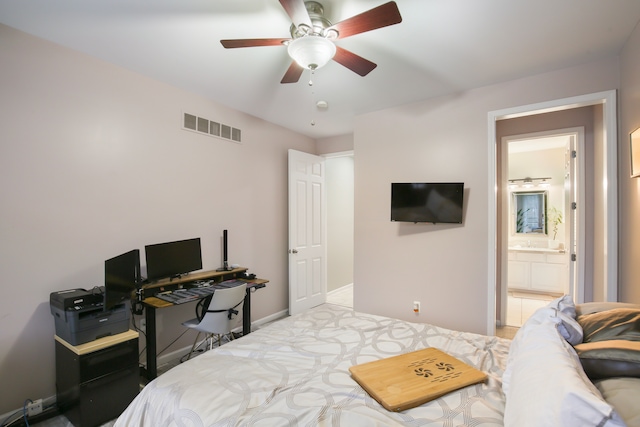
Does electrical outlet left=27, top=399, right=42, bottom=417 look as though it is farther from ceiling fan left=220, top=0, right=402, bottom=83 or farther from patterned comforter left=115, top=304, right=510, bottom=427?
ceiling fan left=220, top=0, right=402, bottom=83

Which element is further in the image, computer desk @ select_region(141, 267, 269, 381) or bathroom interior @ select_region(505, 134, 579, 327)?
bathroom interior @ select_region(505, 134, 579, 327)

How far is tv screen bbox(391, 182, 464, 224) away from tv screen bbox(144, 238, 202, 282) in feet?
7.06

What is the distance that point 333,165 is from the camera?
547cm

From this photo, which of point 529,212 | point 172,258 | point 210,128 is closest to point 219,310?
point 172,258

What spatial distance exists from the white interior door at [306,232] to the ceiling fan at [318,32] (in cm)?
231

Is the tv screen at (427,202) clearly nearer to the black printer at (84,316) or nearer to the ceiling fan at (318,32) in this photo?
the ceiling fan at (318,32)

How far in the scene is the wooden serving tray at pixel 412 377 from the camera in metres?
1.23

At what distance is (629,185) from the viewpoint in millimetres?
2191

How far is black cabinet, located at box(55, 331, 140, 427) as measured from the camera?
195 centimetres

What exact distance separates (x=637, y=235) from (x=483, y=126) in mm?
1490

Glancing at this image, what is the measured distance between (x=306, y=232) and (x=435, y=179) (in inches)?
78.8

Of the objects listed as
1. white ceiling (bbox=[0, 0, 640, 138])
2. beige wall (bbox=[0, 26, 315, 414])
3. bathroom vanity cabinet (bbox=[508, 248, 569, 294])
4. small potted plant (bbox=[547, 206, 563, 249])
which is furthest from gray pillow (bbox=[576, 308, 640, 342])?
small potted plant (bbox=[547, 206, 563, 249])

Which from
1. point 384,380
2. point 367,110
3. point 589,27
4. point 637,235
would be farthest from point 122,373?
point 589,27

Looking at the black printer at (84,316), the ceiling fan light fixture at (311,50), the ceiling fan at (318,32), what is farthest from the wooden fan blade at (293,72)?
the black printer at (84,316)
